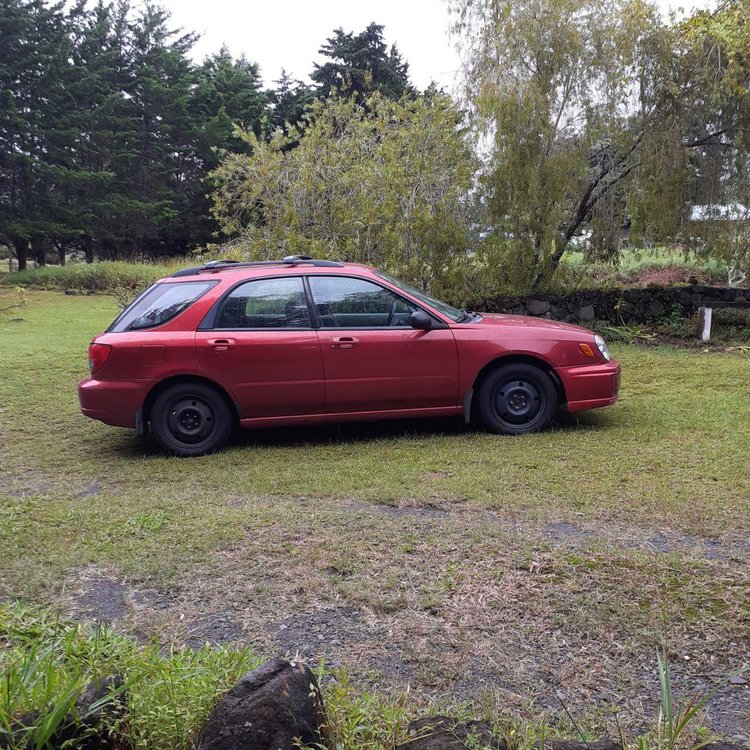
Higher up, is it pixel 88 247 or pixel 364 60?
pixel 364 60

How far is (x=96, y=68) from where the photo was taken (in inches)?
1555

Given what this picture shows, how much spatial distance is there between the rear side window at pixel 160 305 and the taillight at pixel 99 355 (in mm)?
191

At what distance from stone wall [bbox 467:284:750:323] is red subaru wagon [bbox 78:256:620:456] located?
21.7 feet

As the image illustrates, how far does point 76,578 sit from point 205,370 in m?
2.87

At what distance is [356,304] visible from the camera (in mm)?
6488

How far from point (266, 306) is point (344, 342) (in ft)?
2.49

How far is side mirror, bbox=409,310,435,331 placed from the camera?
640 cm

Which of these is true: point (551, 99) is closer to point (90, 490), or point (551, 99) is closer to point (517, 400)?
point (517, 400)

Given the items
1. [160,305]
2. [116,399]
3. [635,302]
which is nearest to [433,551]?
[116,399]

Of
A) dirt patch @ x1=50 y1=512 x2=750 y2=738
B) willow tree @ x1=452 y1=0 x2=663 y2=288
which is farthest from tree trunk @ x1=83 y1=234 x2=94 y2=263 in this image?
dirt patch @ x1=50 y1=512 x2=750 y2=738

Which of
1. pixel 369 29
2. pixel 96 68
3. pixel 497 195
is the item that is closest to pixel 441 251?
pixel 497 195

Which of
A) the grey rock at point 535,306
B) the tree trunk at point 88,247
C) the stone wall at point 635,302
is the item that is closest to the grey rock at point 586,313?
the stone wall at point 635,302

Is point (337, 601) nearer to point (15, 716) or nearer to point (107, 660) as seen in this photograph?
point (107, 660)

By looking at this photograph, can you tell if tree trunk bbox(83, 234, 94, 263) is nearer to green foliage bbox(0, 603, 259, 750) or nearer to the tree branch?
the tree branch
